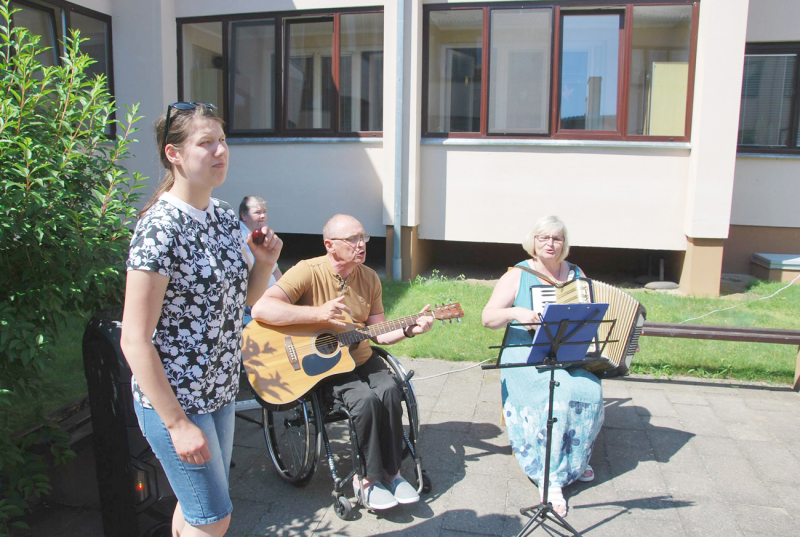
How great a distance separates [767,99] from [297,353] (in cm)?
875

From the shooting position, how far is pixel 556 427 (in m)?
3.57

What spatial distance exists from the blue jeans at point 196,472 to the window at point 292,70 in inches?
278

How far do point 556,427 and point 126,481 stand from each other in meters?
2.26

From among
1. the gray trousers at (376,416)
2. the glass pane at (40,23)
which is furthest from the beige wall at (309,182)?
the gray trousers at (376,416)

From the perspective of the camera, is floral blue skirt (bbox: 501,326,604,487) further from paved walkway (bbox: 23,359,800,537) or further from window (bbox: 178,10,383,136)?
window (bbox: 178,10,383,136)

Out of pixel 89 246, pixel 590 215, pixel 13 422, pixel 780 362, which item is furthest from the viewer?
pixel 590 215

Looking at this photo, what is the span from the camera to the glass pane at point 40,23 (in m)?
7.65

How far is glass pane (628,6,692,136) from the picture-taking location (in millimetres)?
7992

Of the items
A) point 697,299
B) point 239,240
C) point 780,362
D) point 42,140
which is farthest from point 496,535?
point 697,299

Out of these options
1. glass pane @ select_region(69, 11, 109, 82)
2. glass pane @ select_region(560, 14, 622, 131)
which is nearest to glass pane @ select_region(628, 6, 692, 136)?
glass pane @ select_region(560, 14, 622, 131)

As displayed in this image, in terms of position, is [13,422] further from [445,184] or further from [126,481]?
[445,184]

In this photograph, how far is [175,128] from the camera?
203 centimetres

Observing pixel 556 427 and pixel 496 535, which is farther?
pixel 556 427

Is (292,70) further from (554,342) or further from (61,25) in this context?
(554,342)
